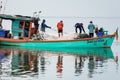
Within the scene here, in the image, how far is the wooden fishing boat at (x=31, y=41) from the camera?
4403 centimetres

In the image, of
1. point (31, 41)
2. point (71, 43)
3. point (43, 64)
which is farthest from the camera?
point (31, 41)

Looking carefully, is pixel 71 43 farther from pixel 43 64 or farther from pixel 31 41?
pixel 43 64

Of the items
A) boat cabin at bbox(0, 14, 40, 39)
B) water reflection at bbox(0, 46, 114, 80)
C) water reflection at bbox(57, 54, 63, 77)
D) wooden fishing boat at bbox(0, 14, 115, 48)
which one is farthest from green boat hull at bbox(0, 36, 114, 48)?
water reflection at bbox(57, 54, 63, 77)

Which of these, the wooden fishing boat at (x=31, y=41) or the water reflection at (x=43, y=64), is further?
the wooden fishing boat at (x=31, y=41)

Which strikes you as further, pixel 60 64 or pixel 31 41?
pixel 31 41

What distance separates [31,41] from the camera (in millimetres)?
44719

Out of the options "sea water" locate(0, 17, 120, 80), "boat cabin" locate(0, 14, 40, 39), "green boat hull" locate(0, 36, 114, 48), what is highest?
"boat cabin" locate(0, 14, 40, 39)

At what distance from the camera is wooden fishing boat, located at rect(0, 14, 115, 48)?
44031 millimetres

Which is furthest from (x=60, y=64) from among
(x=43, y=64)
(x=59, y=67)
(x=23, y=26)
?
(x=23, y=26)

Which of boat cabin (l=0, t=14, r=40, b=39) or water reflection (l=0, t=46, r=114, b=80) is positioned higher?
boat cabin (l=0, t=14, r=40, b=39)

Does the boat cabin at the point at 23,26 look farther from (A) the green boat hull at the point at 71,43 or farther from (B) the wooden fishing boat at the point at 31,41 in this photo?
(A) the green boat hull at the point at 71,43

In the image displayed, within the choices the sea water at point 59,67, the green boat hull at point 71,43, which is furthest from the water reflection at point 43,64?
the green boat hull at point 71,43

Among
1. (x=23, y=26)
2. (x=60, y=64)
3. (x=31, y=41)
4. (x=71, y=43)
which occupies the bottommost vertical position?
(x=60, y=64)

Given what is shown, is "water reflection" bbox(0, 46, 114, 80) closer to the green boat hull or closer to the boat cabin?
the green boat hull
